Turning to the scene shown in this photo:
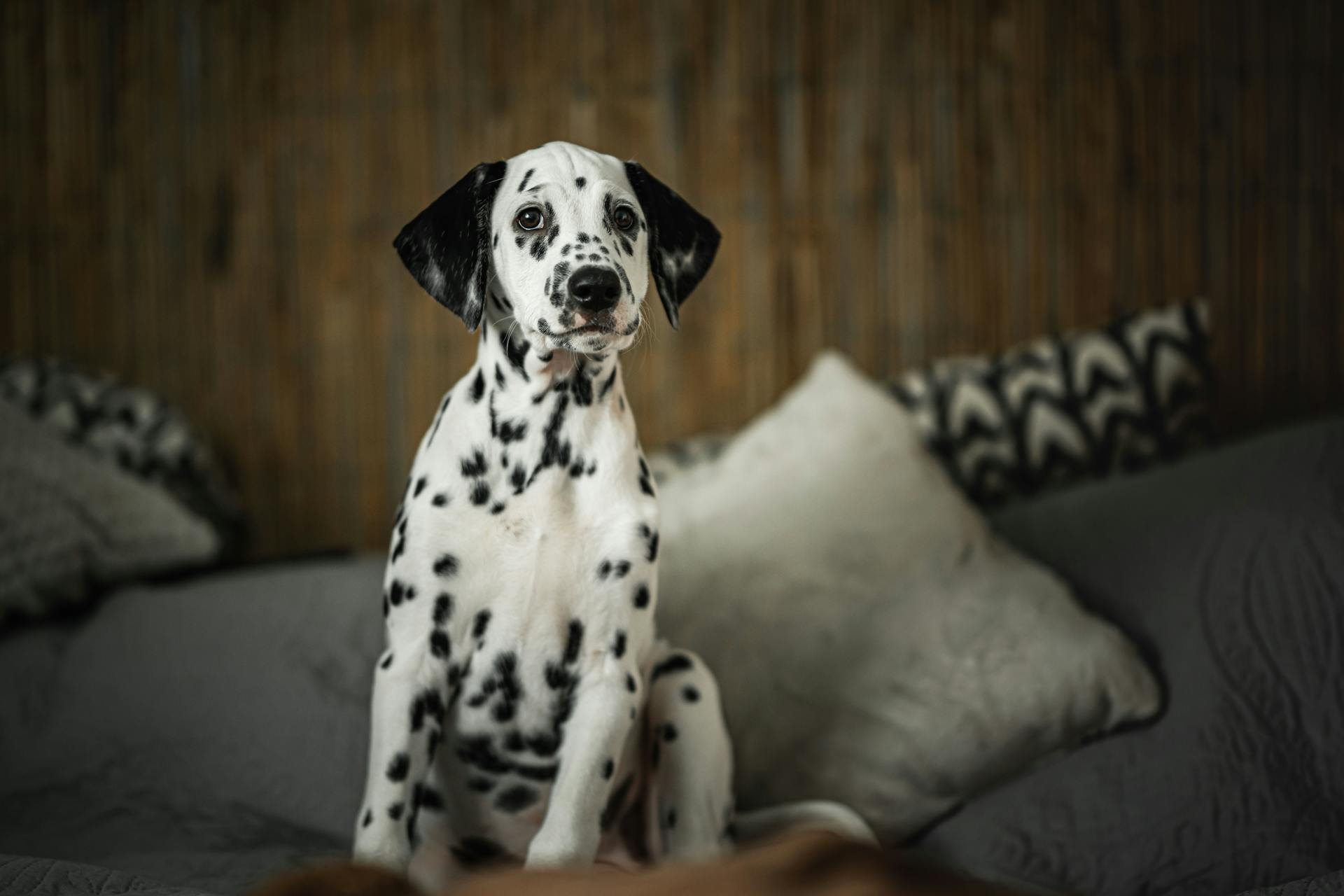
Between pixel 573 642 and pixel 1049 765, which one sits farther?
pixel 1049 765

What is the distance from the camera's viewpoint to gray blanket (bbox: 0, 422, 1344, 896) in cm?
104

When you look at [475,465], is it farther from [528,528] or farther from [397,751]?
[397,751]

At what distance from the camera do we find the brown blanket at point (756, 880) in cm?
49

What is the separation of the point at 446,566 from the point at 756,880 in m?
0.43

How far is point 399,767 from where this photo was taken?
0.80 meters

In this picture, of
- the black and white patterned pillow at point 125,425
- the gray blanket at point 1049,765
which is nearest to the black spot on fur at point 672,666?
the gray blanket at point 1049,765

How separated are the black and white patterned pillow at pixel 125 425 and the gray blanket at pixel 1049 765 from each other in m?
0.48

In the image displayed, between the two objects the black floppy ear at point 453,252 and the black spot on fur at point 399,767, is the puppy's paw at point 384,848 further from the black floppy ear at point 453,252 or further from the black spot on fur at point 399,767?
the black floppy ear at point 453,252

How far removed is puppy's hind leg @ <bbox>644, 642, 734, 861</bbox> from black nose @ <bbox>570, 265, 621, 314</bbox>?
1.32ft

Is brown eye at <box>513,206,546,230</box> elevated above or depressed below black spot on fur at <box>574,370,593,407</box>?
above

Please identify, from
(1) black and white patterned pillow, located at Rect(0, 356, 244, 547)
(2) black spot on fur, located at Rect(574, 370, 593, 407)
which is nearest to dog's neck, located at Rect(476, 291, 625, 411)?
(2) black spot on fur, located at Rect(574, 370, 593, 407)

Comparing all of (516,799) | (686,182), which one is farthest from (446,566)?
(686,182)

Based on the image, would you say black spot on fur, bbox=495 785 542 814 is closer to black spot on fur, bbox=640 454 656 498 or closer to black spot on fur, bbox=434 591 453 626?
black spot on fur, bbox=434 591 453 626

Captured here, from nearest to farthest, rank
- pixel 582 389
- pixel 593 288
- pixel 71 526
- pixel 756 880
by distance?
pixel 756 880 < pixel 593 288 < pixel 582 389 < pixel 71 526
